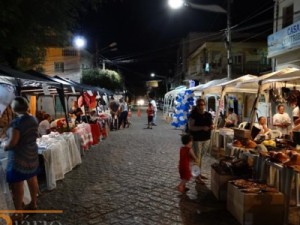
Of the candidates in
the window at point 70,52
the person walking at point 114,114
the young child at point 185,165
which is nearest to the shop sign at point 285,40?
the person walking at point 114,114

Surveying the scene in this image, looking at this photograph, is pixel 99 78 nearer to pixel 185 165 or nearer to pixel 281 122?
pixel 281 122

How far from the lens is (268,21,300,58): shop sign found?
14.5 meters

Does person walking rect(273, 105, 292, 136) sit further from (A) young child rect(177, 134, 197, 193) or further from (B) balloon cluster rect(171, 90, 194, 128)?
(B) balloon cluster rect(171, 90, 194, 128)

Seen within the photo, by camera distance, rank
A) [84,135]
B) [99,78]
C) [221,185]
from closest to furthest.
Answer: [221,185] < [84,135] < [99,78]

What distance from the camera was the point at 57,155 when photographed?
7383mm

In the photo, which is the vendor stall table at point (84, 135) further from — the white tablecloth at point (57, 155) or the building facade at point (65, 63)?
the building facade at point (65, 63)

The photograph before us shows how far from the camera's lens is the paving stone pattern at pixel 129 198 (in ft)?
17.0

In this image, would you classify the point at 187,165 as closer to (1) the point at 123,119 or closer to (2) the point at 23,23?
(2) the point at 23,23

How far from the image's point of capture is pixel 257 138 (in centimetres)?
787

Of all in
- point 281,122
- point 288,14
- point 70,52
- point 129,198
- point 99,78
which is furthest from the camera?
point 70,52

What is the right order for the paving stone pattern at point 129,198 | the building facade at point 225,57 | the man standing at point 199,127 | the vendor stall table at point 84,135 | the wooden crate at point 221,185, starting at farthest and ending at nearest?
1. the building facade at point 225,57
2. the vendor stall table at point 84,135
3. the man standing at point 199,127
4. the wooden crate at point 221,185
5. the paving stone pattern at point 129,198

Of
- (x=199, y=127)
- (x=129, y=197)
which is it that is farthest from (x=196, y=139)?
(x=129, y=197)

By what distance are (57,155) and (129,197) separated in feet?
6.97

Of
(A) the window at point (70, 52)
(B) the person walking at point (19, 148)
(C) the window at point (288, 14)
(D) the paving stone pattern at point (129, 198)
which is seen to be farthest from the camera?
(A) the window at point (70, 52)
